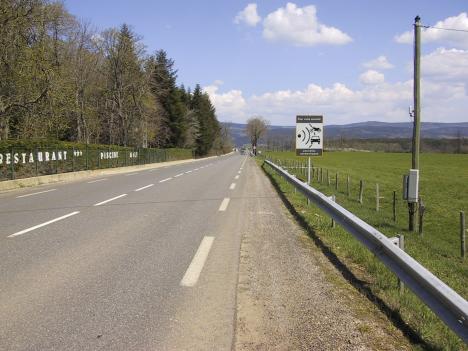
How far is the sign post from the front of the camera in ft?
53.9

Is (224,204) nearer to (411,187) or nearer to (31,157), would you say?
(411,187)

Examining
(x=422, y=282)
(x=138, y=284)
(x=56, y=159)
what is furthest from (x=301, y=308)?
(x=56, y=159)

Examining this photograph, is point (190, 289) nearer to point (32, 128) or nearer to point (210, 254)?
point (210, 254)

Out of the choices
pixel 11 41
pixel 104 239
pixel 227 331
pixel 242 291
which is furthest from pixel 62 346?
pixel 11 41

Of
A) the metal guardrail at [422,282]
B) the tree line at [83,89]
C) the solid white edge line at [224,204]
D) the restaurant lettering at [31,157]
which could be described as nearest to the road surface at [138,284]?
the metal guardrail at [422,282]

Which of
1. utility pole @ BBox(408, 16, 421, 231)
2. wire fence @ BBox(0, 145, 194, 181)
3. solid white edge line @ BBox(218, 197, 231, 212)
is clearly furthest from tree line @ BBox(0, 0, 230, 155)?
utility pole @ BBox(408, 16, 421, 231)

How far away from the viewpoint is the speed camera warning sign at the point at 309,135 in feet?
53.9

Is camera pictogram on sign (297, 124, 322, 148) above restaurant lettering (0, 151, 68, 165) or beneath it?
above

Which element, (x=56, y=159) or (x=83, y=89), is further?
(x=83, y=89)

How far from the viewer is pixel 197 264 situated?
666 centimetres

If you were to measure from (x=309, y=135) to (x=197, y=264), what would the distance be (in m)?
10.7

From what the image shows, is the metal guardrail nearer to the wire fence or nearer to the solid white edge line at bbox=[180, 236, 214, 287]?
the solid white edge line at bbox=[180, 236, 214, 287]

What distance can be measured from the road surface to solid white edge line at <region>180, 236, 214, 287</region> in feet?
0.05

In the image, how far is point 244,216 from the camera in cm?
1165
